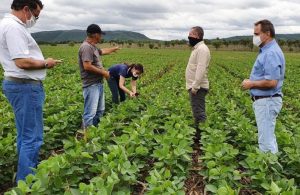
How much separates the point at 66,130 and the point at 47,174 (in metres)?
2.94

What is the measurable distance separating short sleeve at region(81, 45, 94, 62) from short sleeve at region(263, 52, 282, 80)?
2865 mm

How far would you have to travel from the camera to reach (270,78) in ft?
14.9

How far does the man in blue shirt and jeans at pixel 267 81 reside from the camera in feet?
15.0

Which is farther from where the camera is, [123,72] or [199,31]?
[123,72]

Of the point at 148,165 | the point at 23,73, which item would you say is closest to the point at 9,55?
the point at 23,73

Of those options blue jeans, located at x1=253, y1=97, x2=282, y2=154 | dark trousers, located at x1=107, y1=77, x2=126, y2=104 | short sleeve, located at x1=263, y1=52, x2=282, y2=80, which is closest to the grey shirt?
dark trousers, located at x1=107, y1=77, x2=126, y2=104

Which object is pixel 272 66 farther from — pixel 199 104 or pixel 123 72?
pixel 123 72

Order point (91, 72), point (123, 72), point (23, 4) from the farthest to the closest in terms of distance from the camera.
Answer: point (123, 72) < point (91, 72) < point (23, 4)

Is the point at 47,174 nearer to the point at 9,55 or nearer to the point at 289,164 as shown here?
the point at 9,55

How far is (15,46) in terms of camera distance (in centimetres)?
404

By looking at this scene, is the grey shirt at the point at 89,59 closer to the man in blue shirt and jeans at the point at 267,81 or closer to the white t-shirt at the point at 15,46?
the white t-shirt at the point at 15,46

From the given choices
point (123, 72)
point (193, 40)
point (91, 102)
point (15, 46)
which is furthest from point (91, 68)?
point (15, 46)

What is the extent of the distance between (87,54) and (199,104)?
78.7 inches

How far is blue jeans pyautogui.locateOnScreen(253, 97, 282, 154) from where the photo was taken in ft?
15.4
